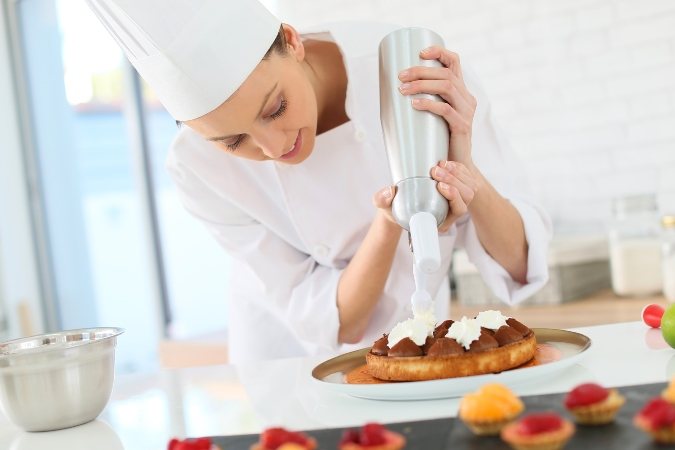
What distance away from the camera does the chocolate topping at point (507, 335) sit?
976 millimetres

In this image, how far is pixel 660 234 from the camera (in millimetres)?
2316

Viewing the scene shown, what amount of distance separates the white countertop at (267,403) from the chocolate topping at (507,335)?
0.05 meters

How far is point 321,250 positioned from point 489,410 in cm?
99

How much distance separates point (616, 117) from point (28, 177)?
12.3 feet

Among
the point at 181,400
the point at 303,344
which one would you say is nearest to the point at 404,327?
the point at 181,400

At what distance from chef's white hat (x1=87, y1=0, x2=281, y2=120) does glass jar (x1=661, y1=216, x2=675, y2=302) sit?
1.27 metres

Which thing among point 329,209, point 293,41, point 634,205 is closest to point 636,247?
point 634,205

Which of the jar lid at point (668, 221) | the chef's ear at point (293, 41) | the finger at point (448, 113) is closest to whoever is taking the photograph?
the finger at point (448, 113)

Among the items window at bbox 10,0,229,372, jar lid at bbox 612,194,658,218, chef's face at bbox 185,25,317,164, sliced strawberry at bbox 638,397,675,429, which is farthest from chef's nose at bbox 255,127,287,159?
window at bbox 10,0,229,372

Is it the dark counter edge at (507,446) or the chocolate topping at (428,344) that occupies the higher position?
the chocolate topping at (428,344)

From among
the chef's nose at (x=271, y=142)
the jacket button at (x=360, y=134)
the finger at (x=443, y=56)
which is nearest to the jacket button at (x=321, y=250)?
the jacket button at (x=360, y=134)

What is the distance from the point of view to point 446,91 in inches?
47.7

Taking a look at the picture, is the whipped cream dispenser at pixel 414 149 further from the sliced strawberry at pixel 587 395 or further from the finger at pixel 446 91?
the sliced strawberry at pixel 587 395

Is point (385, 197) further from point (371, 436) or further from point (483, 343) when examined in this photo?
point (371, 436)
